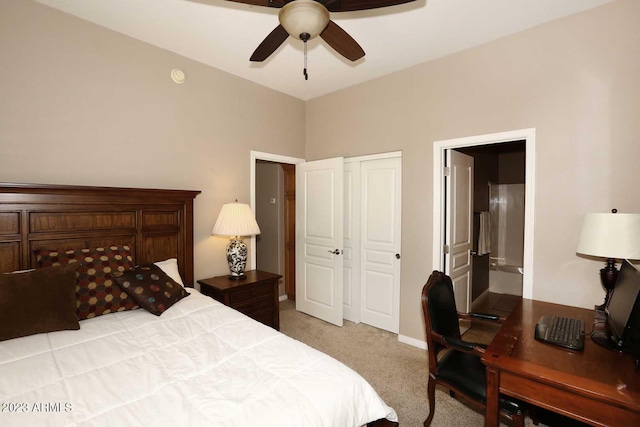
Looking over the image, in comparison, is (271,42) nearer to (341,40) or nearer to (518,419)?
(341,40)

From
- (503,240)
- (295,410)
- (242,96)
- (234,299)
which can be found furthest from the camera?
(503,240)

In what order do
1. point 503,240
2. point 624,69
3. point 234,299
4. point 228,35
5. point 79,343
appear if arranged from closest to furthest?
1. point 79,343
2. point 624,69
3. point 228,35
4. point 234,299
5. point 503,240

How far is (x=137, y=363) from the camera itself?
1.39 metres

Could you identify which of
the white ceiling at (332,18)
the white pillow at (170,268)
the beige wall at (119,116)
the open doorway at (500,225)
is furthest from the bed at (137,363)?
the open doorway at (500,225)

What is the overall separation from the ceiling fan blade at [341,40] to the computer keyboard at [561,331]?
1.93m

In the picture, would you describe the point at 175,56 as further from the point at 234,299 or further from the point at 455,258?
the point at 455,258

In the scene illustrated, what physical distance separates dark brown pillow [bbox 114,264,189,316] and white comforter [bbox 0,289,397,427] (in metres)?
0.27

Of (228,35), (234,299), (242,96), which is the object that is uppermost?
(228,35)

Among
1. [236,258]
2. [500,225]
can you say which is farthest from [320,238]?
[500,225]

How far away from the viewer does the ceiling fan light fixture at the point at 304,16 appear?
1.39m

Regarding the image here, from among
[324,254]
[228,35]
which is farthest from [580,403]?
[228,35]

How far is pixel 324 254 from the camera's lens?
3730mm

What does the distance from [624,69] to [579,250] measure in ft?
4.35

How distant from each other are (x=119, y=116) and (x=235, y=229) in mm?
1373
